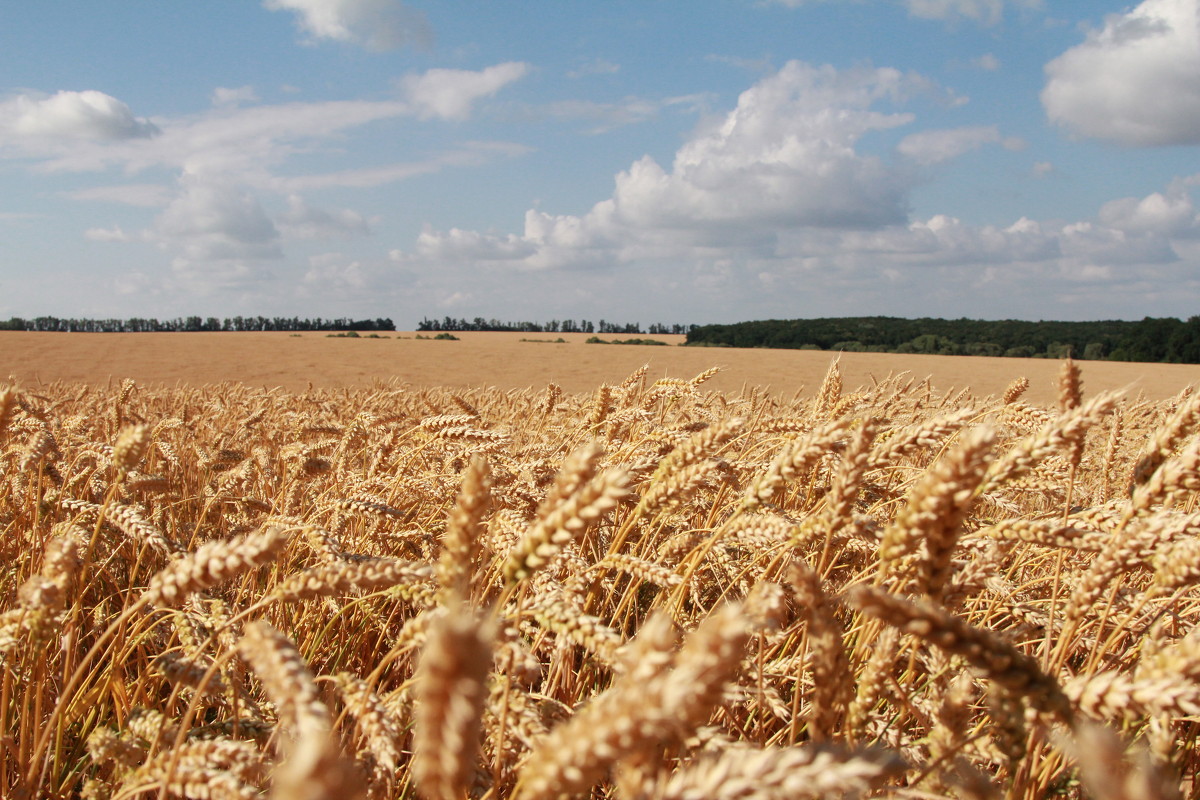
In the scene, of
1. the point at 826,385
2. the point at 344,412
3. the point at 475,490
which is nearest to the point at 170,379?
the point at 344,412

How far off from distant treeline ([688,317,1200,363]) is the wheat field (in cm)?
5424

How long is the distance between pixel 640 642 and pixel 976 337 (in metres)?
66.6

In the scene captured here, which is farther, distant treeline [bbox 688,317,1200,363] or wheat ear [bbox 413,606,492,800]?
distant treeline [bbox 688,317,1200,363]

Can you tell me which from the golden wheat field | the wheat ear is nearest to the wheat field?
the wheat ear

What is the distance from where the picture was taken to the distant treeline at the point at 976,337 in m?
50.2

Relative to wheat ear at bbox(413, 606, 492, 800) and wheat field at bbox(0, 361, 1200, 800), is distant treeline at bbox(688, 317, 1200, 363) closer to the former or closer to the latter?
wheat field at bbox(0, 361, 1200, 800)

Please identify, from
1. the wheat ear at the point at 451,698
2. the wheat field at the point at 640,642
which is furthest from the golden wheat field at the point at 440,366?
the wheat ear at the point at 451,698

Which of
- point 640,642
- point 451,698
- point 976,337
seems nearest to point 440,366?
point 640,642

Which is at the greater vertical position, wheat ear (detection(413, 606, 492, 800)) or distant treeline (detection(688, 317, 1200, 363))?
distant treeline (detection(688, 317, 1200, 363))

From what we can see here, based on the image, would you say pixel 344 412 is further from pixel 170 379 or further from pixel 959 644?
pixel 170 379

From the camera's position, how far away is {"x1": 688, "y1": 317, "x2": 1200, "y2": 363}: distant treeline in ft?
165

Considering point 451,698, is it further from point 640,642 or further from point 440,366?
point 440,366

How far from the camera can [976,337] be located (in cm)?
5934

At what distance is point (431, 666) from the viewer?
465mm
